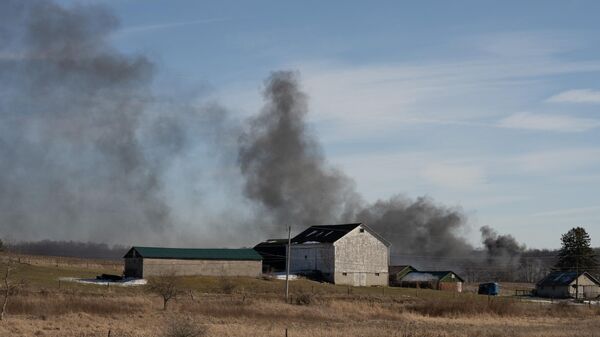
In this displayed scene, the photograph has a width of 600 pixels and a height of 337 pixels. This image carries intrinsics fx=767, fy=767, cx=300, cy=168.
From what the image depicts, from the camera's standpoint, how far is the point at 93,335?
33.6m

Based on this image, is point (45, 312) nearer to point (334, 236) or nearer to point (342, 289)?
point (342, 289)

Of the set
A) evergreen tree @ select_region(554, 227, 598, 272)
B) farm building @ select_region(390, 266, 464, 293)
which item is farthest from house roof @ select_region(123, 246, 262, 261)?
evergreen tree @ select_region(554, 227, 598, 272)

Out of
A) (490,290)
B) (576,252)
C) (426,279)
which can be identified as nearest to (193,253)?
(426,279)

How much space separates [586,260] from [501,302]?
7316cm

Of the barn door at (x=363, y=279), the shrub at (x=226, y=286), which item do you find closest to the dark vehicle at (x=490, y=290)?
the barn door at (x=363, y=279)

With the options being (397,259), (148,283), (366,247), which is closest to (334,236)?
(366,247)

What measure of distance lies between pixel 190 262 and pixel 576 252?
245 feet

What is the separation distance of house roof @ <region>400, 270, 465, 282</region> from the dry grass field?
2820 cm

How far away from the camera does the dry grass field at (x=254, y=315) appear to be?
124 ft

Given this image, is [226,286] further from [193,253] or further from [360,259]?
[360,259]

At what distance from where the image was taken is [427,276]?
340ft

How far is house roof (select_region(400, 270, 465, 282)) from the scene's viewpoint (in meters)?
102

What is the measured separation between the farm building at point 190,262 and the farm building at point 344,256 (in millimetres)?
8201

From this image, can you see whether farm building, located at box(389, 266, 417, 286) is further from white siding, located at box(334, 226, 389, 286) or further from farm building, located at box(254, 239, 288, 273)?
farm building, located at box(254, 239, 288, 273)
